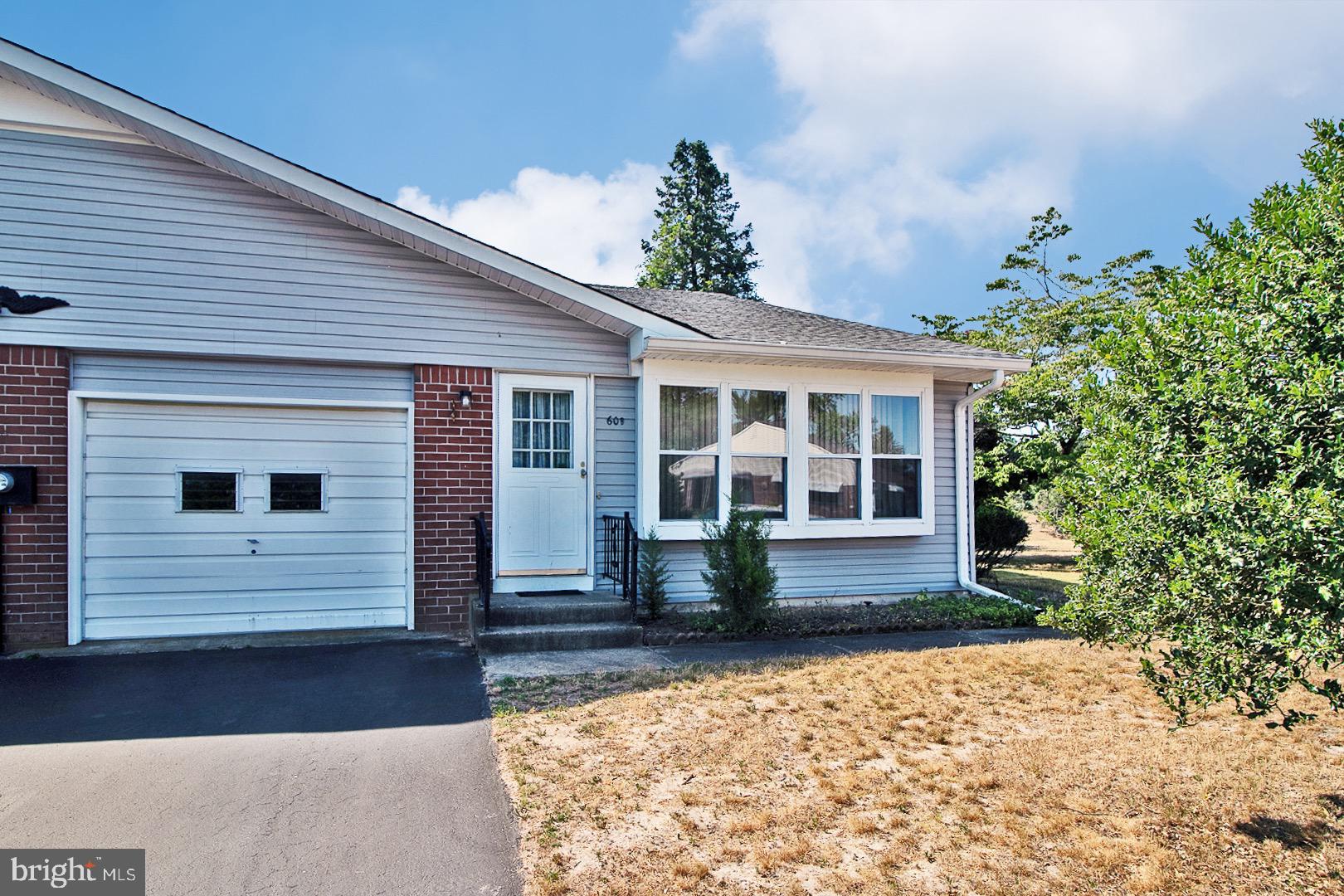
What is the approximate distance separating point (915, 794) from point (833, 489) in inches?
206

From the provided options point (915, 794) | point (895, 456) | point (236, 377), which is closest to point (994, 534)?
point (895, 456)

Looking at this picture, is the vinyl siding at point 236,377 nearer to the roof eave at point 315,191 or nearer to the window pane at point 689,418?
the roof eave at point 315,191

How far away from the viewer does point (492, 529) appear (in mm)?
7277

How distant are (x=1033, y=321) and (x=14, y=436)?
22.1m

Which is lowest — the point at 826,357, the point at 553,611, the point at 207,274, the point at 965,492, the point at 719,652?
the point at 719,652

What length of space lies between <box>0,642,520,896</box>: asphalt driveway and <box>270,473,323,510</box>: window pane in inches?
61.0

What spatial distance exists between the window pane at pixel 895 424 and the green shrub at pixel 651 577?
9.25 ft

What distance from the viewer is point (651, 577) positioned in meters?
7.35

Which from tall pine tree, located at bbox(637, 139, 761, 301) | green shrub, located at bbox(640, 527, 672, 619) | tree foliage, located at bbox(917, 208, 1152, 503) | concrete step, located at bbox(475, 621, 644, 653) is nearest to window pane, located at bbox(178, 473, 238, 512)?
concrete step, located at bbox(475, 621, 644, 653)

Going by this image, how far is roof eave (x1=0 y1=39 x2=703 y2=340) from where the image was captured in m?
6.11

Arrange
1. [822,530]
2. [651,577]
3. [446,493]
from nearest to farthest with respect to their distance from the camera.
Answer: [446,493]
[651,577]
[822,530]

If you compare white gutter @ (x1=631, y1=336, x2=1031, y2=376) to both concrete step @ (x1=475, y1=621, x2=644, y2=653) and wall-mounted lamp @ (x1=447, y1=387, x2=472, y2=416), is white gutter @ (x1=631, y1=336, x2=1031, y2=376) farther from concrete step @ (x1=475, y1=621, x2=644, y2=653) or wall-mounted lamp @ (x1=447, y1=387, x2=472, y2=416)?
concrete step @ (x1=475, y1=621, x2=644, y2=653)

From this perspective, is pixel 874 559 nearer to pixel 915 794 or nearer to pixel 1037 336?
pixel 915 794

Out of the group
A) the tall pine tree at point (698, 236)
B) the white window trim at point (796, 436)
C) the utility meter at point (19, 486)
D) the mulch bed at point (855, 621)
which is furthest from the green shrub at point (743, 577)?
the tall pine tree at point (698, 236)
